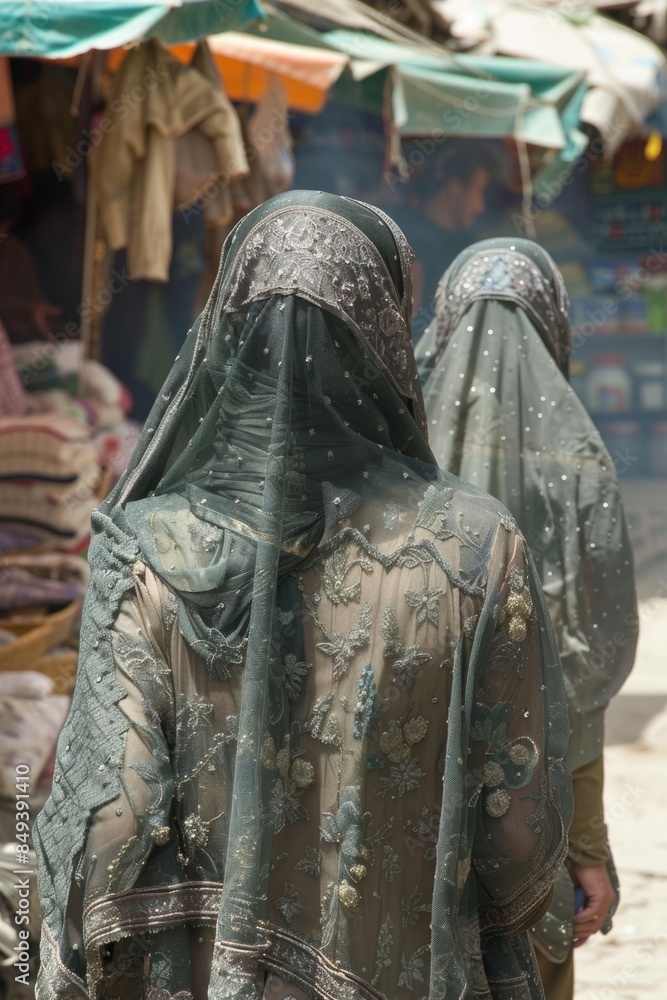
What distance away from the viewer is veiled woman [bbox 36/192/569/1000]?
52.2 inches

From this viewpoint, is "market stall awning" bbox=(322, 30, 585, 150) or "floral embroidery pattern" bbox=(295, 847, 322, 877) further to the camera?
"market stall awning" bbox=(322, 30, 585, 150)

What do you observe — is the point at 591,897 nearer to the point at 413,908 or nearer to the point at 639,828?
the point at 413,908

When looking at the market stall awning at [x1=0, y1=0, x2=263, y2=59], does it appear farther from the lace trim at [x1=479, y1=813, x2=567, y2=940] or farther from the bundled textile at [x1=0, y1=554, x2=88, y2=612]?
the lace trim at [x1=479, y1=813, x2=567, y2=940]

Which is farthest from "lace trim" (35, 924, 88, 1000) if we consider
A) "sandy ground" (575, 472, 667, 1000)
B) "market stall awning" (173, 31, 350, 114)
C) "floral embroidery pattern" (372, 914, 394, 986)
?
"market stall awning" (173, 31, 350, 114)

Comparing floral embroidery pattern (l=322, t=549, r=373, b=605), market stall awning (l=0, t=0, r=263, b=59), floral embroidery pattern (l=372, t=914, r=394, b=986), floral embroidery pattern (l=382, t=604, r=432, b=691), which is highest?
market stall awning (l=0, t=0, r=263, b=59)

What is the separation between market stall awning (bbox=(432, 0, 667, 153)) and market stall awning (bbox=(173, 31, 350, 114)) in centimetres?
190

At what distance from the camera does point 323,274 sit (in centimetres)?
136

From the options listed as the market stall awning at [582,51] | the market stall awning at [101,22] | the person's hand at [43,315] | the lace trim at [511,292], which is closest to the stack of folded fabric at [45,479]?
the person's hand at [43,315]

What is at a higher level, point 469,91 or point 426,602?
point 469,91

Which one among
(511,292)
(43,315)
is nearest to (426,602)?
(511,292)

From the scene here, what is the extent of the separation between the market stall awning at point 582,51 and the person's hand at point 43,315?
11.3 feet

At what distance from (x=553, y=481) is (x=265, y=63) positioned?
127 inches

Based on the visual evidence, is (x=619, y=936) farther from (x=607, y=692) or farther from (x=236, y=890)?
(x=236, y=890)

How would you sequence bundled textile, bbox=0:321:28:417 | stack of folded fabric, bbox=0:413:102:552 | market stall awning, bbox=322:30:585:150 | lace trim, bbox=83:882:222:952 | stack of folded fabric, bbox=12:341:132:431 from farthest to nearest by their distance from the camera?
1. market stall awning, bbox=322:30:585:150
2. stack of folded fabric, bbox=12:341:132:431
3. stack of folded fabric, bbox=0:413:102:552
4. bundled textile, bbox=0:321:28:417
5. lace trim, bbox=83:882:222:952
